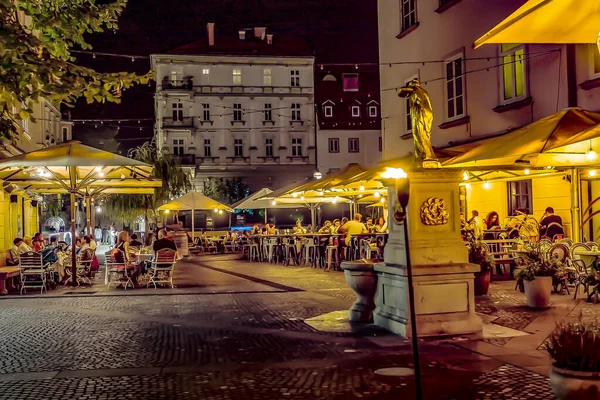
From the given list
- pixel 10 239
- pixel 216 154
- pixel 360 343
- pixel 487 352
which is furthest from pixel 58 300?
pixel 216 154

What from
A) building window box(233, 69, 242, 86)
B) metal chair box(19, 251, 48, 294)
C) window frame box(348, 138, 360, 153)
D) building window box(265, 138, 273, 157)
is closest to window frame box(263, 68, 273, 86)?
building window box(233, 69, 242, 86)

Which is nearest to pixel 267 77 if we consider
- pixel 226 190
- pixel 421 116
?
pixel 226 190

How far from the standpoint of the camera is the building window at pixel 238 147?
6412cm

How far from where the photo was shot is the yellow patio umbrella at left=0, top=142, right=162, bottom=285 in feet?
51.0

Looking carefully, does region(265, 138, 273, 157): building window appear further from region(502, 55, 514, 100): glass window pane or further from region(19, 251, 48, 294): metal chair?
region(19, 251, 48, 294): metal chair

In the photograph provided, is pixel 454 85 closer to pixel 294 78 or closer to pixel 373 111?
pixel 373 111

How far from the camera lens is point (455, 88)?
20.6 m

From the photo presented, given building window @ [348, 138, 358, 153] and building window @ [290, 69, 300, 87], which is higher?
building window @ [290, 69, 300, 87]

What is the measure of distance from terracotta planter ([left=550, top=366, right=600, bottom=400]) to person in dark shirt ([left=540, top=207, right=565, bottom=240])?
1247 cm

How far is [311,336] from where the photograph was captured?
9656mm

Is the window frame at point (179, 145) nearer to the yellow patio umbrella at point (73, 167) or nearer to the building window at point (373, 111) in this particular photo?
the building window at point (373, 111)

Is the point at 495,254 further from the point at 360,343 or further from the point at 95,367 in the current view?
the point at 95,367

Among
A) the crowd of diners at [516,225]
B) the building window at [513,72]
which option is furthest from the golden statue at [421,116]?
the building window at [513,72]

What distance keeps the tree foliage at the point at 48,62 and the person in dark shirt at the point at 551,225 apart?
42.5 ft
